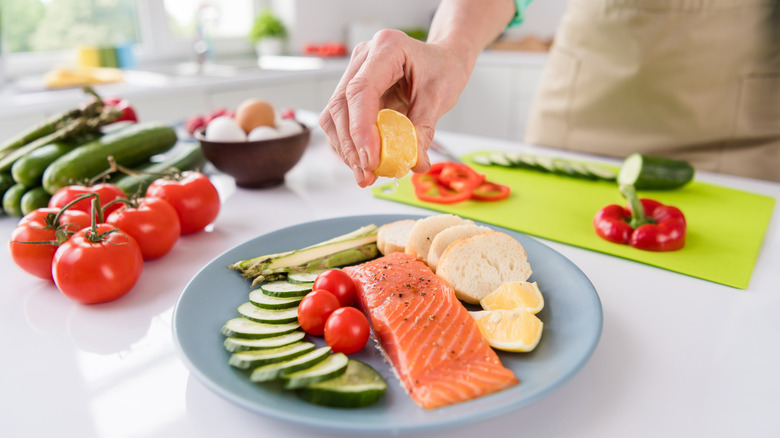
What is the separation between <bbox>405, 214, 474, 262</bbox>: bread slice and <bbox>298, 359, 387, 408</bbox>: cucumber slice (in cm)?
44

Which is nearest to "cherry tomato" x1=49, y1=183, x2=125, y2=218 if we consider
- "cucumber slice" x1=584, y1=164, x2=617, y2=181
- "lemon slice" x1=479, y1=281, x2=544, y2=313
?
"lemon slice" x1=479, y1=281, x2=544, y2=313

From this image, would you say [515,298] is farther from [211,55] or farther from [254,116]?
[211,55]

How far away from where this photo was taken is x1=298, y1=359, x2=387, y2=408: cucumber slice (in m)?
0.73

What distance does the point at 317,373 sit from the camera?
760 mm

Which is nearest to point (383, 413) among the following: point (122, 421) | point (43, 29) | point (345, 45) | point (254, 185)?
point (122, 421)

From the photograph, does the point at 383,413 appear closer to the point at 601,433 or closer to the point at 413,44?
the point at 601,433

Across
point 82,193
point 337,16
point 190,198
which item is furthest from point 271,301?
point 337,16

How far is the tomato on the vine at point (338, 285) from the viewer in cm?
100

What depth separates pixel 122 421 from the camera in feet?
2.53

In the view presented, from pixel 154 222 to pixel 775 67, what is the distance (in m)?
2.09

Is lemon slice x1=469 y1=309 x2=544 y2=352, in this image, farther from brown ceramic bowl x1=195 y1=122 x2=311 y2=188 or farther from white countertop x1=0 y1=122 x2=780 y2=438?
brown ceramic bowl x1=195 y1=122 x2=311 y2=188

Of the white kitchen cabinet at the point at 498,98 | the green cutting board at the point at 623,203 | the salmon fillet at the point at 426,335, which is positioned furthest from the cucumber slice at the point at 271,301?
the white kitchen cabinet at the point at 498,98

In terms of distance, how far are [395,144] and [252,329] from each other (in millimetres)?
450

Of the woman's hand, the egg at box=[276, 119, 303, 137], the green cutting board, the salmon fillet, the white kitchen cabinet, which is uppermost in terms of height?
the woman's hand
